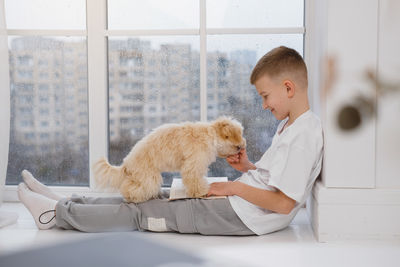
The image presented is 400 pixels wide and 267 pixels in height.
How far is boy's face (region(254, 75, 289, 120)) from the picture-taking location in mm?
1366

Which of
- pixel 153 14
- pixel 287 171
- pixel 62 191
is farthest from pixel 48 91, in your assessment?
pixel 287 171

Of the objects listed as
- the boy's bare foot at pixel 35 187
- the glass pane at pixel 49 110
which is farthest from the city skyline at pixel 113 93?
the boy's bare foot at pixel 35 187

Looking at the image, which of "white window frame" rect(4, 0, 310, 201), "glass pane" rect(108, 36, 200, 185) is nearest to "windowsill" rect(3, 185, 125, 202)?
"white window frame" rect(4, 0, 310, 201)

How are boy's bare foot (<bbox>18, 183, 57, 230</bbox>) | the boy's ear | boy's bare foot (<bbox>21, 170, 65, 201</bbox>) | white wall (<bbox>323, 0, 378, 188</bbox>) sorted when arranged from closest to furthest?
1. white wall (<bbox>323, 0, 378, 188</bbox>)
2. the boy's ear
3. boy's bare foot (<bbox>18, 183, 57, 230</bbox>)
4. boy's bare foot (<bbox>21, 170, 65, 201</bbox>)

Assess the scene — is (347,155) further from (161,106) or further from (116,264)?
(116,264)

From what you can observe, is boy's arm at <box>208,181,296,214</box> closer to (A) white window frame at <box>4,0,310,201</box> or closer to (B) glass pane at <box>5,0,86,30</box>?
(A) white window frame at <box>4,0,310,201</box>

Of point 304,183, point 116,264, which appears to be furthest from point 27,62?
point 116,264

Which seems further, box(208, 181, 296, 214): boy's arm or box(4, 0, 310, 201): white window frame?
box(4, 0, 310, 201): white window frame

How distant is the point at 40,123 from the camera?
2016 mm

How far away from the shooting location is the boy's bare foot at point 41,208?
147 cm

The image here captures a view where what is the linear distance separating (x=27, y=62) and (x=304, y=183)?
4.77 feet

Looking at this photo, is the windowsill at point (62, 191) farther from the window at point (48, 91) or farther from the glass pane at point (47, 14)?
the glass pane at point (47, 14)

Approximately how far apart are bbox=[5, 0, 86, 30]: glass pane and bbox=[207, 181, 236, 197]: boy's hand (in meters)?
1.04

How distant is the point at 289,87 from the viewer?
1360mm
